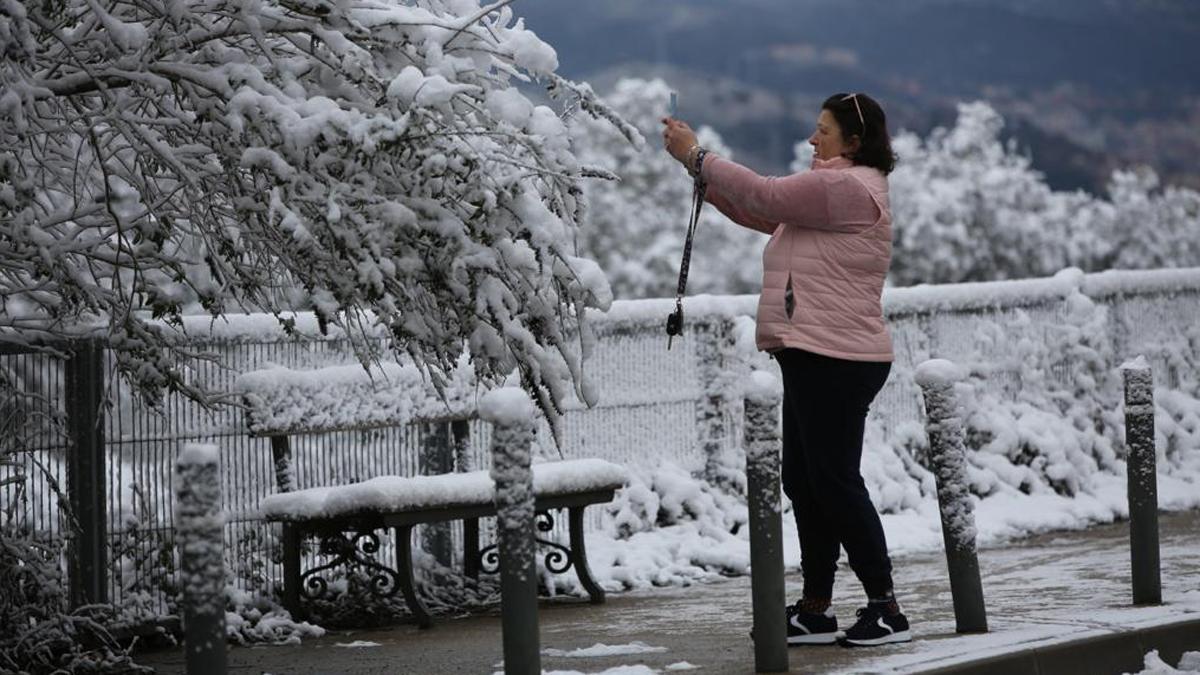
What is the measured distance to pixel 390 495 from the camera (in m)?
8.52

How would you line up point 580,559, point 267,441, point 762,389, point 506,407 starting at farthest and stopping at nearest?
1. point 580,559
2. point 267,441
3. point 762,389
4. point 506,407

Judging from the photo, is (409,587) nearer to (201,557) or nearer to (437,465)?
(437,465)

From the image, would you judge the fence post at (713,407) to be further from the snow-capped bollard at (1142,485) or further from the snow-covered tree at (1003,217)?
the snow-covered tree at (1003,217)

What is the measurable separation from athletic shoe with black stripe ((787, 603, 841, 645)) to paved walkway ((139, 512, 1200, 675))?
0.10m

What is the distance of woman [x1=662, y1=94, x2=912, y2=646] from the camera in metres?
6.99

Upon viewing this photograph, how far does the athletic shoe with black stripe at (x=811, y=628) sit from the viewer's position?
281 inches

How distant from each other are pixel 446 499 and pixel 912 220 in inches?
3218

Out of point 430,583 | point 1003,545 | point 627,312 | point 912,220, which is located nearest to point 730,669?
point 430,583

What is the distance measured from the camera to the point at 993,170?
9250cm

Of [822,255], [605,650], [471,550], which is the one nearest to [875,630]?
[605,650]

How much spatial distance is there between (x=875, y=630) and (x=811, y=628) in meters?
0.28

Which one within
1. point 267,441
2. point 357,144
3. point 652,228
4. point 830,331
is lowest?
point 267,441

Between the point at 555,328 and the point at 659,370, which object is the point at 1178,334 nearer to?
the point at 659,370

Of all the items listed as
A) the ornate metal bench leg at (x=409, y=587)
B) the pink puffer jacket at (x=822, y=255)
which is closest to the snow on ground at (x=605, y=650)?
the pink puffer jacket at (x=822, y=255)
